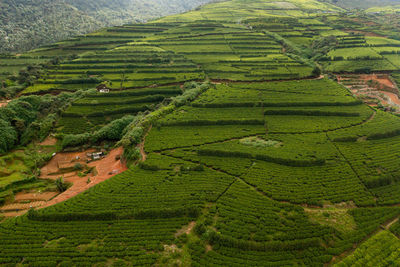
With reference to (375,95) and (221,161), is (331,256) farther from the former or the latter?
(375,95)

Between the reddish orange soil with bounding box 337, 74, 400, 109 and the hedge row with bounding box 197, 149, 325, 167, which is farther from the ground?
the reddish orange soil with bounding box 337, 74, 400, 109

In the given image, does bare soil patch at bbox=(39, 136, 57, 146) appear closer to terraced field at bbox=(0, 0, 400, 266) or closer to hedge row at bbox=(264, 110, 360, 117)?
terraced field at bbox=(0, 0, 400, 266)

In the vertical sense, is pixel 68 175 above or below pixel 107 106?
below

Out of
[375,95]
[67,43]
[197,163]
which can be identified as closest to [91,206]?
[197,163]

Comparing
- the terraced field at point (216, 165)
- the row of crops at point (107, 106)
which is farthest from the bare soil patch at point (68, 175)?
the row of crops at point (107, 106)

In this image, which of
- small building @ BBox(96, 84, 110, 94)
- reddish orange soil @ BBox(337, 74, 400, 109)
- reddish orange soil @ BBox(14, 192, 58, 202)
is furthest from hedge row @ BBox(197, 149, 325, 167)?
small building @ BBox(96, 84, 110, 94)

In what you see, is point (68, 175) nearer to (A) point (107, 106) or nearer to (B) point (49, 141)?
(B) point (49, 141)

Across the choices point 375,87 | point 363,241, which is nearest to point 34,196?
point 363,241
